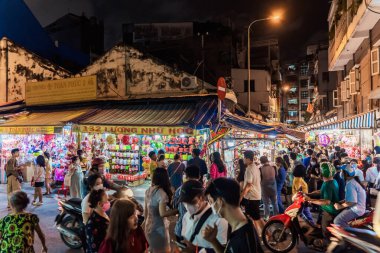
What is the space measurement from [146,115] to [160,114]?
0.59 meters

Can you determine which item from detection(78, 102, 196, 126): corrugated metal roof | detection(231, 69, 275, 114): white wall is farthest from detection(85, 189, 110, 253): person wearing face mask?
detection(231, 69, 275, 114): white wall

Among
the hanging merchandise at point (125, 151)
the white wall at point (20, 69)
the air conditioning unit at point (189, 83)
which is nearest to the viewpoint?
the air conditioning unit at point (189, 83)

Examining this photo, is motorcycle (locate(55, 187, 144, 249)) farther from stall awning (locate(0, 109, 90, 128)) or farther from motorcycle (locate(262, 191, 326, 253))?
stall awning (locate(0, 109, 90, 128))

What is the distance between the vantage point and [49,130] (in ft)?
46.4

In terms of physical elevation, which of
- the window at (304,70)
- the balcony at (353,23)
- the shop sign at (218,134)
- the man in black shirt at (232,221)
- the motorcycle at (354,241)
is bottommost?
the motorcycle at (354,241)

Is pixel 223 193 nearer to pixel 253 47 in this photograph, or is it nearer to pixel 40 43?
pixel 40 43

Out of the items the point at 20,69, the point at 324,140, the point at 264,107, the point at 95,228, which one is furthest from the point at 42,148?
the point at 264,107

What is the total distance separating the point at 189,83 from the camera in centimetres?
1407

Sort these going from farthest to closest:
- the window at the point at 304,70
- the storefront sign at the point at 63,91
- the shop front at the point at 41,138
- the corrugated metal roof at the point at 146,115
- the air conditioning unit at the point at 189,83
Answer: the window at the point at 304,70 → the storefront sign at the point at 63,91 → the shop front at the point at 41,138 → the air conditioning unit at the point at 189,83 → the corrugated metal roof at the point at 146,115

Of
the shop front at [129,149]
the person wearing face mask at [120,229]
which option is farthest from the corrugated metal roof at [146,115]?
the person wearing face mask at [120,229]

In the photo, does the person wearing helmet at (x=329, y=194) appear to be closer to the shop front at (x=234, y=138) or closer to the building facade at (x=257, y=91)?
the shop front at (x=234, y=138)

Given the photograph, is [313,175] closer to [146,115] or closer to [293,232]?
[293,232]

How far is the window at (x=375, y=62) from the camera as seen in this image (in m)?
12.7

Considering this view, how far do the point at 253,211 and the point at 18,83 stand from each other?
16.1 meters
